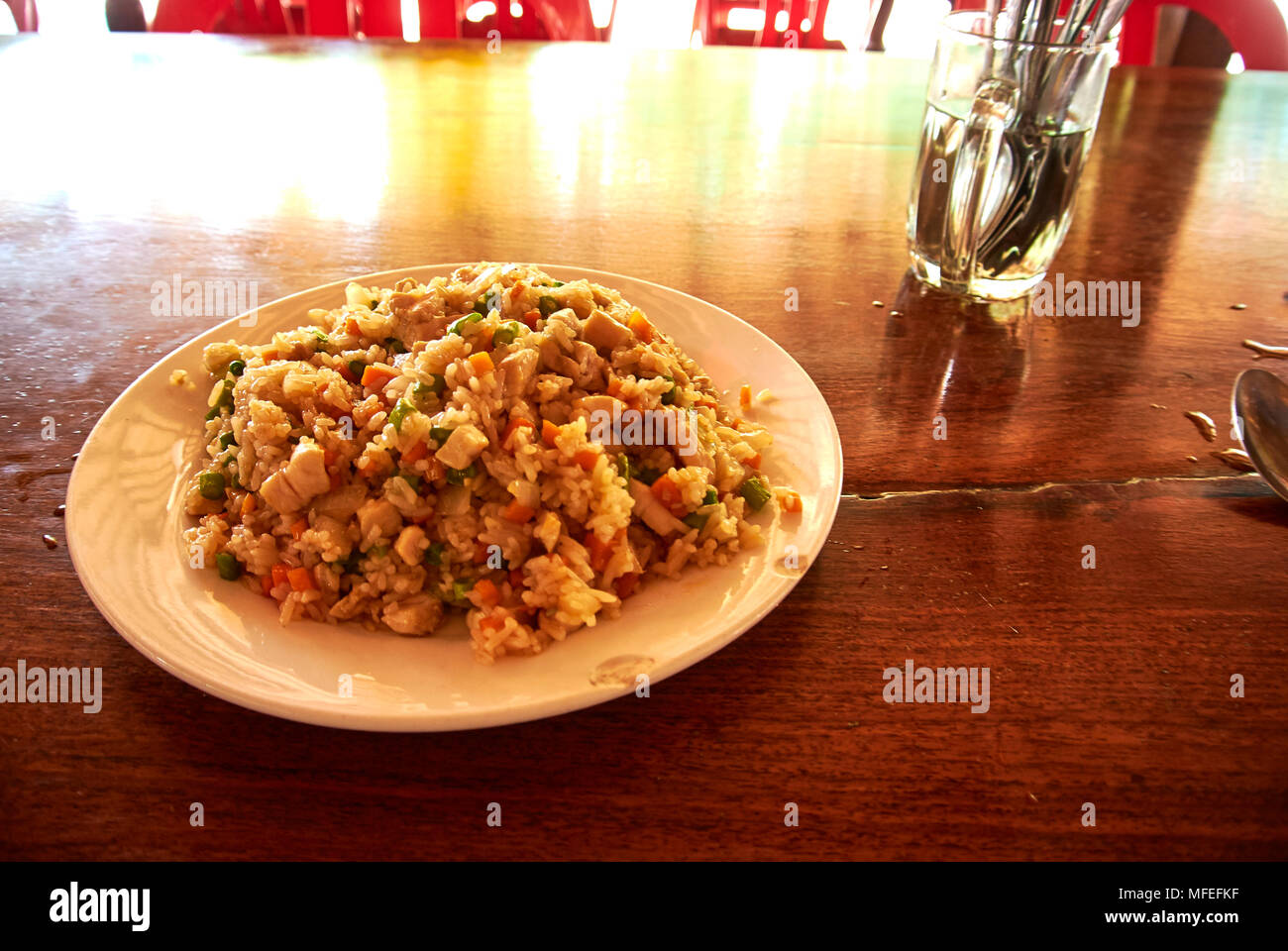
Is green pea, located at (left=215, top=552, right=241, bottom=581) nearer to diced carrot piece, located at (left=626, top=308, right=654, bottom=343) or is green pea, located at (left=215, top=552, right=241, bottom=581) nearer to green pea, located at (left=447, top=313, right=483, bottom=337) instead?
green pea, located at (left=447, top=313, right=483, bottom=337)

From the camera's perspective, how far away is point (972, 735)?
3.92ft

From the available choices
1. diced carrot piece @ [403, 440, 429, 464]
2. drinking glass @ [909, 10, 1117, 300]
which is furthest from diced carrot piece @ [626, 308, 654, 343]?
drinking glass @ [909, 10, 1117, 300]

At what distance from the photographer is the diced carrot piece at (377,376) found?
146cm

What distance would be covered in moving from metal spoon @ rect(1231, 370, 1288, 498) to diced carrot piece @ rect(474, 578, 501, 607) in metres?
1.52

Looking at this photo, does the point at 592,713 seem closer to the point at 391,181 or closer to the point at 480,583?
the point at 480,583

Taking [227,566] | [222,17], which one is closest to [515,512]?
[227,566]

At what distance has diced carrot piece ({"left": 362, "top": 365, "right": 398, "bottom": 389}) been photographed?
4.77 ft

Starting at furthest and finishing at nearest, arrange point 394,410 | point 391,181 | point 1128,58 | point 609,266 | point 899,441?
1. point 1128,58
2. point 391,181
3. point 609,266
4. point 899,441
5. point 394,410

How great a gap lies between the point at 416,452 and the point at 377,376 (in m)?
Result: 0.23

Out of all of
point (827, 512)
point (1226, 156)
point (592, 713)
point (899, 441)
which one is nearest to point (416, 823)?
point (592, 713)

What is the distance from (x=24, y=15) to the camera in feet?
13.8

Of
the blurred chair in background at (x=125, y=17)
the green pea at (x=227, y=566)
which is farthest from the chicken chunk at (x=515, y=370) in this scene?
the blurred chair in background at (x=125, y=17)

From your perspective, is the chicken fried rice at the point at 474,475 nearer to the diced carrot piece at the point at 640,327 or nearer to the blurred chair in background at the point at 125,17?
the diced carrot piece at the point at 640,327
